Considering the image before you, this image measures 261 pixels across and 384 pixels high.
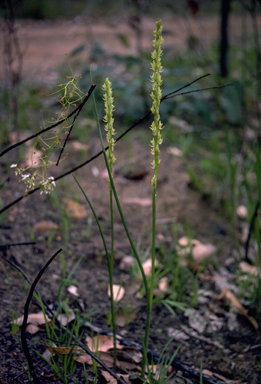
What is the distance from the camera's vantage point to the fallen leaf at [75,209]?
75.5 inches

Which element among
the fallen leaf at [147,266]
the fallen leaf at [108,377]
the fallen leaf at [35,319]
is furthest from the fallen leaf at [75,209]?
the fallen leaf at [108,377]

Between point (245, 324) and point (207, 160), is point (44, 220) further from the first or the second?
point (207, 160)

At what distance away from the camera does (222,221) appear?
2143 mm

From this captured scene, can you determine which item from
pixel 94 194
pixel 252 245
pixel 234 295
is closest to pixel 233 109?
pixel 252 245

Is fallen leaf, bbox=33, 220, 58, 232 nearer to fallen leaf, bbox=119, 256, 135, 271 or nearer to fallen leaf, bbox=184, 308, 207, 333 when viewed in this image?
fallen leaf, bbox=119, 256, 135, 271

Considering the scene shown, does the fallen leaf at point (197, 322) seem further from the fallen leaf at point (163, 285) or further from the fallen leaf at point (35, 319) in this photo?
the fallen leaf at point (35, 319)

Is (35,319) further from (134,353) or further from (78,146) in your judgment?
(78,146)

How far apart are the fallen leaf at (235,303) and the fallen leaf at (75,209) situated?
883 mm

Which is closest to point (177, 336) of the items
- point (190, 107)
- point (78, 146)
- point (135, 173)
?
point (135, 173)

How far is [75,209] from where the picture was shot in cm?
195

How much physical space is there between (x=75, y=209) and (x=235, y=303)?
40.1 inches

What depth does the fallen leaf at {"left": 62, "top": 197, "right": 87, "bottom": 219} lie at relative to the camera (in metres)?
1.92

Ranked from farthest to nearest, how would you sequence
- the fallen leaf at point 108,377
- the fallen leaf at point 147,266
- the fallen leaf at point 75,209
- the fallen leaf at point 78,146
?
the fallen leaf at point 78,146
the fallen leaf at point 75,209
the fallen leaf at point 147,266
the fallen leaf at point 108,377

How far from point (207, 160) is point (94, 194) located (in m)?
0.92
